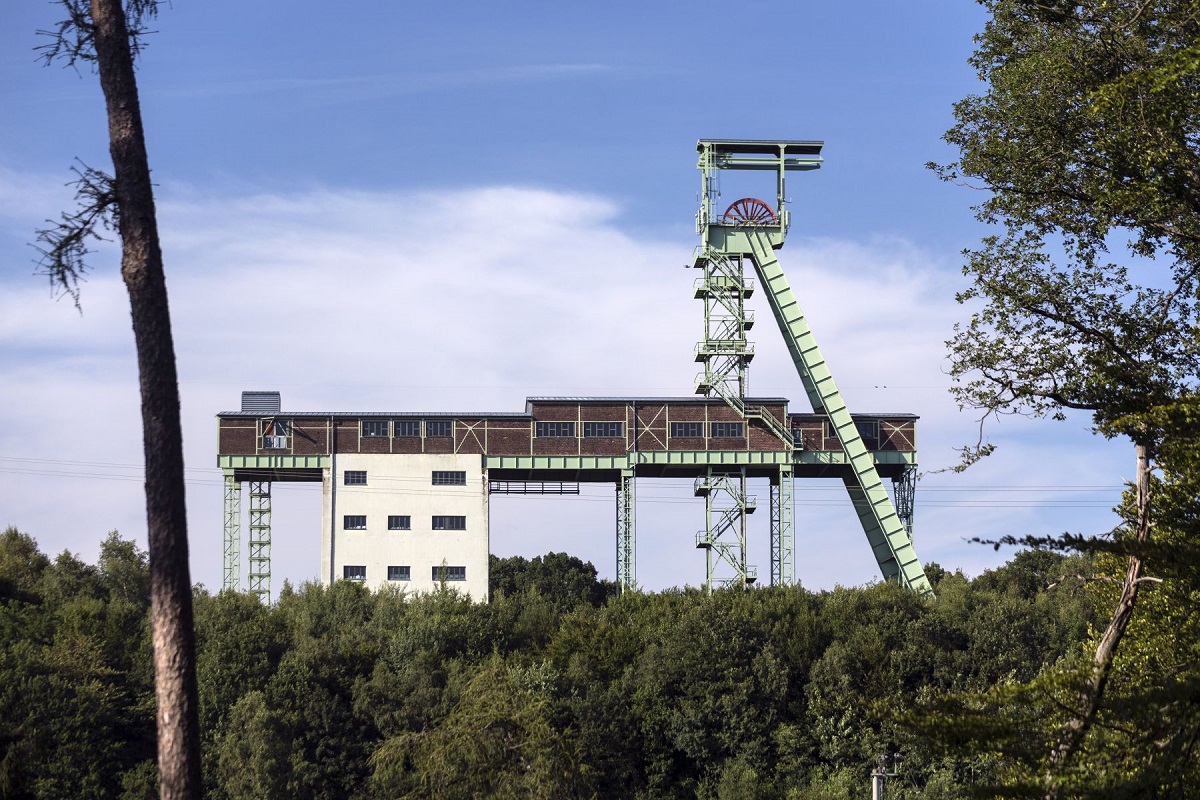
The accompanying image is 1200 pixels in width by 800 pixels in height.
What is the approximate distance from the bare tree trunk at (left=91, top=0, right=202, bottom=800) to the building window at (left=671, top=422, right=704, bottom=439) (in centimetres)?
6761

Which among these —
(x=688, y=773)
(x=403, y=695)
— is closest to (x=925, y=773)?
(x=688, y=773)

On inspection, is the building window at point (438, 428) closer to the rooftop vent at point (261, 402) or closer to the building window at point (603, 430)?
the building window at point (603, 430)

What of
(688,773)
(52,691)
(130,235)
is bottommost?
(688,773)

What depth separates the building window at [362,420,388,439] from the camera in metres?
82.6

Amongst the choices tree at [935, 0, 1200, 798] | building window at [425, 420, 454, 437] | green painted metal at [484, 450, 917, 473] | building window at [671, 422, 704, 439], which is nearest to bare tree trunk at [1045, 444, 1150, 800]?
tree at [935, 0, 1200, 798]

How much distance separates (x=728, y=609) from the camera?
7225 cm

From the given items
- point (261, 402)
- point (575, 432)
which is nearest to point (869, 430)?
point (575, 432)

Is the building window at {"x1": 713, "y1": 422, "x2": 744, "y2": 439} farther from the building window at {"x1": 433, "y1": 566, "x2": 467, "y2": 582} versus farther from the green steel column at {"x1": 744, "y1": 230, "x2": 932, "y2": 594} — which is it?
the building window at {"x1": 433, "y1": 566, "x2": 467, "y2": 582}

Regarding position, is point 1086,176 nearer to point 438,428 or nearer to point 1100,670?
point 1100,670

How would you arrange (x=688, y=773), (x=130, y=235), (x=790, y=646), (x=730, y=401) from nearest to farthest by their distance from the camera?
(x=130, y=235)
(x=688, y=773)
(x=790, y=646)
(x=730, y=401)

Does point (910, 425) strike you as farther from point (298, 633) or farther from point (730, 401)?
Result: point (298, 633)

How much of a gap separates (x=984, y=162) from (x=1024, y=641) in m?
49.6

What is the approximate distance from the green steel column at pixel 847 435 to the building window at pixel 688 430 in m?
6.17

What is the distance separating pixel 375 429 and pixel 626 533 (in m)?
15.1
